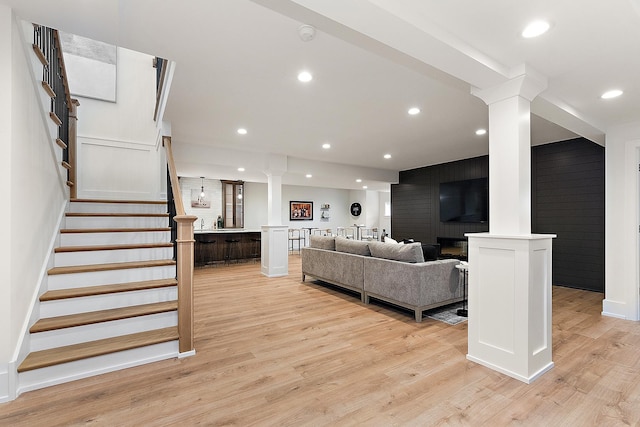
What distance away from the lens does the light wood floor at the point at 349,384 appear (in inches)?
70.7

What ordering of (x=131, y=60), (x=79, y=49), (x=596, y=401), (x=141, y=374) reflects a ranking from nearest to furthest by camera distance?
(x=596, y=401) < (x=141, y=374) < (x=79, y=49) < (x=131, y=60)

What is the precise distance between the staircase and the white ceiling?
171 cm

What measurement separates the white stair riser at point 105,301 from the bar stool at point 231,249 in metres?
5.10

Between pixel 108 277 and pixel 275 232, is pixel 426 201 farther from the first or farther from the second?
pixel 108 277

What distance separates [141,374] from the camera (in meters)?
2.26

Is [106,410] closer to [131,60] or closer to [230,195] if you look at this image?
[131,60]

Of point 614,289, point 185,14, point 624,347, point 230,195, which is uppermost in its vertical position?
point 185,14

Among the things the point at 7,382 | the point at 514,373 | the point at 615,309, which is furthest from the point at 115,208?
the point at 615,309

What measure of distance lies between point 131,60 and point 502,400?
6319 millimetres

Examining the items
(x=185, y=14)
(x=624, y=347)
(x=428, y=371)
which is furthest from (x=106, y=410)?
(x=624, y=347)

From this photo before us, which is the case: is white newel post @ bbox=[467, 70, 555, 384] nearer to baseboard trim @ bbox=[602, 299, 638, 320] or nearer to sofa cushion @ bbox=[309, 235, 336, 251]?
baseboard trim @ bbox=[602, 299, 638, 320]

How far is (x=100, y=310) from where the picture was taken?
2559 mm

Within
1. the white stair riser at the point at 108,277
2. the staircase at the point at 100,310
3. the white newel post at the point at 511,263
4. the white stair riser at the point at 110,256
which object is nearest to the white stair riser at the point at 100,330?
the staircase at the point at 100,310

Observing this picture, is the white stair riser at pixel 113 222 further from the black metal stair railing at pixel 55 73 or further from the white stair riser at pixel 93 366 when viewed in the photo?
the white stair riser at pixel 93 366
